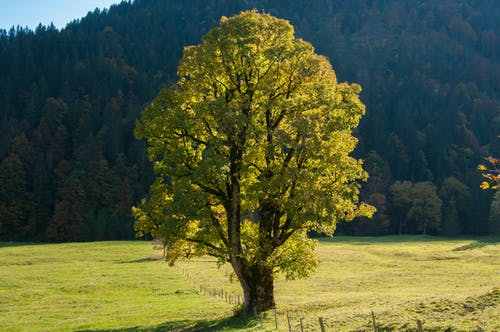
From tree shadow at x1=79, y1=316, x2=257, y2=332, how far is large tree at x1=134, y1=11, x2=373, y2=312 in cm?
148

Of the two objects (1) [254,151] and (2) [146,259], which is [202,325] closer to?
(1) [254,151]

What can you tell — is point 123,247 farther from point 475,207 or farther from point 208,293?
point 475,207

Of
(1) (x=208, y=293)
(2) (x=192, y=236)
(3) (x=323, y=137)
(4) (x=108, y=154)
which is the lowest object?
(1) (x=208, y=293)

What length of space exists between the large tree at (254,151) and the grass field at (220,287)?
446 centimetres

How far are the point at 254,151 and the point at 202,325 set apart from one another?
417 inches

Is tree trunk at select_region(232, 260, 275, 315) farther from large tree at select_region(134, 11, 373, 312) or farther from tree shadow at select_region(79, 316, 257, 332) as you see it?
tree shadow at select_region(79, 316, 257, 332)

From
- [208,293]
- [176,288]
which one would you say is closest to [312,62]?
[208,293]

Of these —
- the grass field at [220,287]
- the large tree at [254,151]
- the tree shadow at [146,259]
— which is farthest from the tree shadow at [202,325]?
the tree shadow at [146,259]

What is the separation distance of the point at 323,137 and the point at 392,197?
140081mm

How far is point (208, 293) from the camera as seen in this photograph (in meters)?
47.5

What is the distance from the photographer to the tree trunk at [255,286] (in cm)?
2805

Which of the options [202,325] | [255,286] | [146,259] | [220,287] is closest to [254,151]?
[255,286]

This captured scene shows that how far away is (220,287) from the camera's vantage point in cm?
5078

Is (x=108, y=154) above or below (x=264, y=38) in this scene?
above
